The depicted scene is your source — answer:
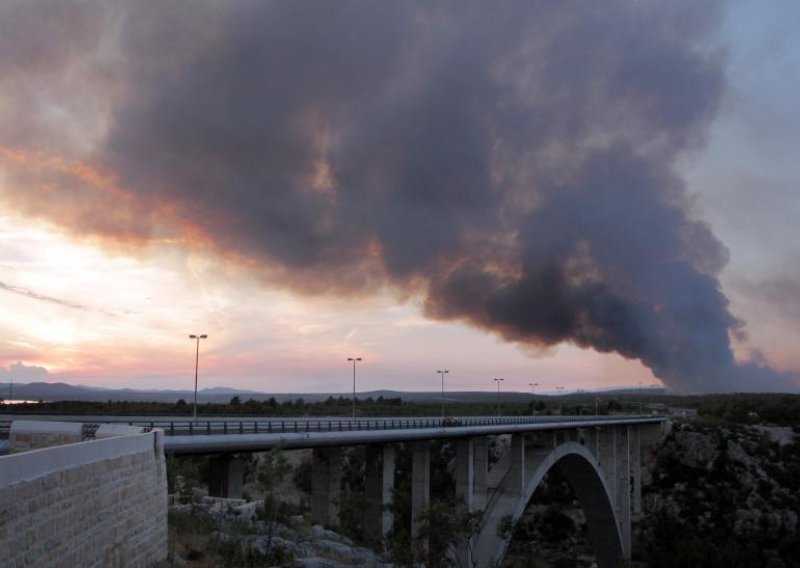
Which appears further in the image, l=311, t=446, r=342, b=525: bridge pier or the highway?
l=311, t=446, r=342, b=525: bridge pier

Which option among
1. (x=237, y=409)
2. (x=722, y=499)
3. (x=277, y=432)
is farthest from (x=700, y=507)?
(x=277, y=432)

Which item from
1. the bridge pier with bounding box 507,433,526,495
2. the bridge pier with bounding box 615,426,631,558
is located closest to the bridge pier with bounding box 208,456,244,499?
the bridge pier with bounding box 507,433,526,495

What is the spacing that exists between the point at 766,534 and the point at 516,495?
42126 mm

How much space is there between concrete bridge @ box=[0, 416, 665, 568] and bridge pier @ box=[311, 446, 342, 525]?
5 centimetres

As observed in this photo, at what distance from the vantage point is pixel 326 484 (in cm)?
3003

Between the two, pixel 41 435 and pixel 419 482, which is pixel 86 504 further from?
pixel 419 482

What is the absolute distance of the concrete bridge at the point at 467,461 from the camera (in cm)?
2589

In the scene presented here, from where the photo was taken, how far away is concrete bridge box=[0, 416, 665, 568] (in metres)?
25.9

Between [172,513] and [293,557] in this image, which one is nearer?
[293,557]

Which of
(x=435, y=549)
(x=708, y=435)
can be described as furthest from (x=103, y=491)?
(x=708, y=435)

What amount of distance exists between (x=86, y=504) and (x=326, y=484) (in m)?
18.8

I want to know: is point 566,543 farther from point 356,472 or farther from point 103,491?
point 103,491

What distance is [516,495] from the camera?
46.1m

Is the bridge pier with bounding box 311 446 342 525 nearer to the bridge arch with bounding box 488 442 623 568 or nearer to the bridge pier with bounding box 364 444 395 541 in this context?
the bridge pier with bounding box 364 444 395 541
